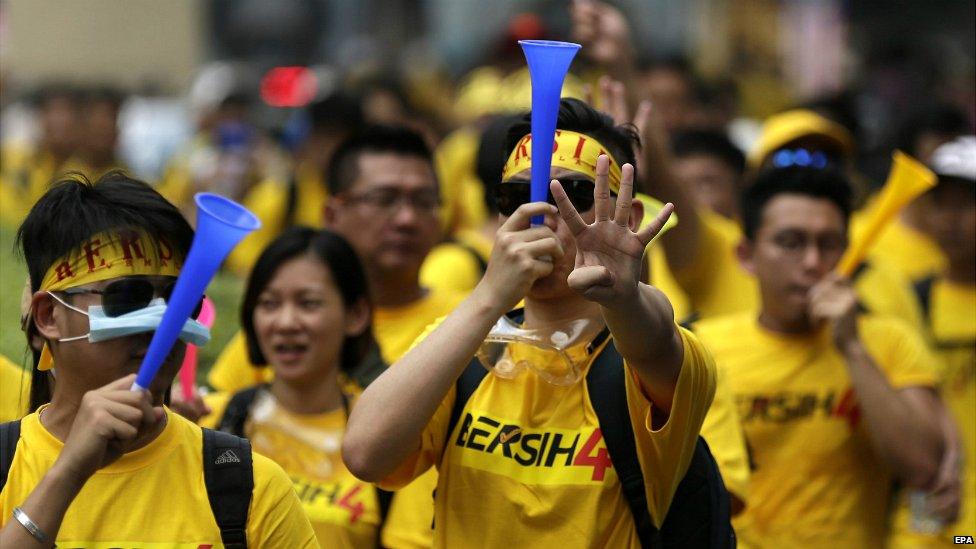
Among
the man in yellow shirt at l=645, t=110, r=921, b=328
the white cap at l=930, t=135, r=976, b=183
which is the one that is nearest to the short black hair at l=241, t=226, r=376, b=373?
the man in yellow shirt at l=645, t=110, r=921, b=328

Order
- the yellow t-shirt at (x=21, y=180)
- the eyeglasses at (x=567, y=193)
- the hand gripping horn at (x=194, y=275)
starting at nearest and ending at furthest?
the hand gripping horn at (x=194, y=275), the eyeglasses at (x=567, y=193), the yellow t-shirt at (x=21, y=180)

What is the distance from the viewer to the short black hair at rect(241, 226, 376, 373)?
5395 mm

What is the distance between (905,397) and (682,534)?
7.37ft

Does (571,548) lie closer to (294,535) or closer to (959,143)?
(294,535)

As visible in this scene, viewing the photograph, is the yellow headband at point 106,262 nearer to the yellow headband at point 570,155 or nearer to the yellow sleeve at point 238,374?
the yellow headband at point 570,155

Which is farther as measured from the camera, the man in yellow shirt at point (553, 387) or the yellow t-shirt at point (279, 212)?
the yellow t-shirt at point (279, 212)

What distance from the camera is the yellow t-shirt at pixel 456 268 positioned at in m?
6.77

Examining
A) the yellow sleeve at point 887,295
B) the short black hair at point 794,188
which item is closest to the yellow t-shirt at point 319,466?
Answer: the short black hair at point 794,188

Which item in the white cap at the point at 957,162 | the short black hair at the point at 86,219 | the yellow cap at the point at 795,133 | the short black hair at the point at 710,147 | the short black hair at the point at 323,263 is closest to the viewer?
the short black hair at the point at 86,219

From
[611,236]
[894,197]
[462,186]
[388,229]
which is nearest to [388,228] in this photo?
[388,229]

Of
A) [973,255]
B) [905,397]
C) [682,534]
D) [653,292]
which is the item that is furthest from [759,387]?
[653,292]

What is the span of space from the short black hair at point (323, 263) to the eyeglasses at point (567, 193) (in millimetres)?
1767

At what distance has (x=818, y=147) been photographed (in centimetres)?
793

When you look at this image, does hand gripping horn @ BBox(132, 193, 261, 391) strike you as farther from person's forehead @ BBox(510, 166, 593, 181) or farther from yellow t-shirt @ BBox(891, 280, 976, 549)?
yellow t-shirt @ BBox(891, 280, 976, 549)
